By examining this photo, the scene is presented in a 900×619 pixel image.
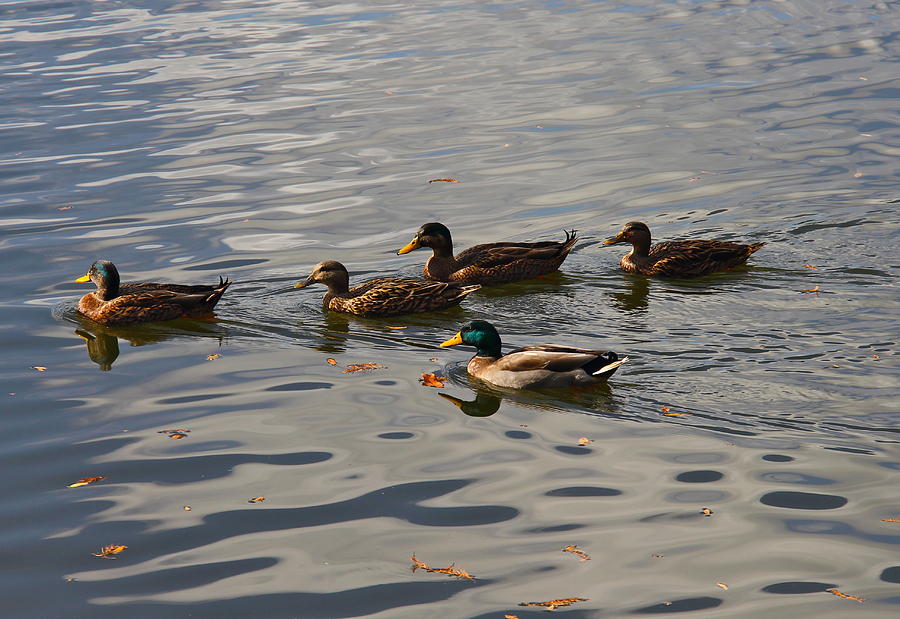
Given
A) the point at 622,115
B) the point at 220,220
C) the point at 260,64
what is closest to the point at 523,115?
the point at 622,115

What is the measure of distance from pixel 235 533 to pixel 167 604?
90cm

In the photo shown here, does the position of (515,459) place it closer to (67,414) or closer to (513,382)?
(513,382)

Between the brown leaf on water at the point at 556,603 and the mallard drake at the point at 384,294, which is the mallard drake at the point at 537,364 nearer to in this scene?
the mallard drake at the point at 384,294

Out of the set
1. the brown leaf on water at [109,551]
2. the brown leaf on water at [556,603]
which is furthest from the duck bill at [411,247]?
the brown leaf on water at [556,603]

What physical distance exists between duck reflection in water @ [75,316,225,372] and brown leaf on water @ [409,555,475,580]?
17.9ft

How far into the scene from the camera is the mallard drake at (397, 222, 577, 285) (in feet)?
45.1

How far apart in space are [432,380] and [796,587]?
4.58 metres

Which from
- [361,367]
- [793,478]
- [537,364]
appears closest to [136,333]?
[361,367]

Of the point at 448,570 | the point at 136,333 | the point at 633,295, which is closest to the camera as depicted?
the point at 448,570

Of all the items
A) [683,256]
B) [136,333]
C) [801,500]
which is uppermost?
[683,256]

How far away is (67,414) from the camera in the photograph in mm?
9953

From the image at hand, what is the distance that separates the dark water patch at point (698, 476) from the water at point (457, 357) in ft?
0.10

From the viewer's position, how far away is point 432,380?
10.5m

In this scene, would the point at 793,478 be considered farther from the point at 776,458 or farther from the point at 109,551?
the point at 109,551
